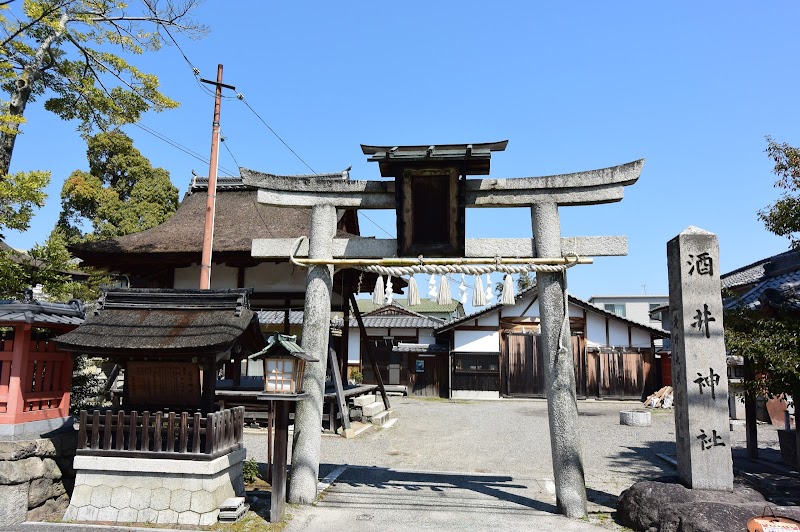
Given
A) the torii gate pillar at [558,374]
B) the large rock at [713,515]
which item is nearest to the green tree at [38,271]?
the torii gate pillar at [558,374]

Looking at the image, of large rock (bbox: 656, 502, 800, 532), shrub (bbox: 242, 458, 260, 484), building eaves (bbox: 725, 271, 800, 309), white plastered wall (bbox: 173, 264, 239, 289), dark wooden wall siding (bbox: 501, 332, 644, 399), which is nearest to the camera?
large rock (bbox: 656, 502, 800, 532)

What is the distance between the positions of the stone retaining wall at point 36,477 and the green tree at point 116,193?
19.7 m

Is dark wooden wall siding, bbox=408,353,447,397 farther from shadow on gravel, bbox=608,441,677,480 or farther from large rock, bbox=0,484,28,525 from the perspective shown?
large rock, bbox=0,484,28,525

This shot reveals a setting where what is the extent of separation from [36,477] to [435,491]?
5.67 meters

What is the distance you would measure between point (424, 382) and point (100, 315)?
21.6 meters

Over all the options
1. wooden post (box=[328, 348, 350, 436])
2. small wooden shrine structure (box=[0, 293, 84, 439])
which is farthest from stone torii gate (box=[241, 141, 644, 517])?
wooden post (box=[328, 348, 350, 436])

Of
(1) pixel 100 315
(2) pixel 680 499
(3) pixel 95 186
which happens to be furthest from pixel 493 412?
(3) pixel 95 186

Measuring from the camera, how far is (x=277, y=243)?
819cm

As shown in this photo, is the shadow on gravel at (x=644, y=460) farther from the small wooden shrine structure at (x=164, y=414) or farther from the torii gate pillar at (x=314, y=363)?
the small wooden shrine structure at (x=164, y=414)

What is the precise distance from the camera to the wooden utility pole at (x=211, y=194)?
495 inches

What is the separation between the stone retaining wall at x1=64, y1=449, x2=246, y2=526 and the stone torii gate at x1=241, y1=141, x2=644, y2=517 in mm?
1374

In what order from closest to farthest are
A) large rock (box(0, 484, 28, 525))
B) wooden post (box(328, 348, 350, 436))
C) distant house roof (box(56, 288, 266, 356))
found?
1. large rock (box(0, 484, 28, 525))
2. distant house roof (box(56, 288, 266, 356))
3. wooden post (box(328, 348, 350, 436))

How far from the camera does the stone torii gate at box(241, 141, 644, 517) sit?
7.31 meters

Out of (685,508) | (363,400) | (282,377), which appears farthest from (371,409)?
(685,508)
